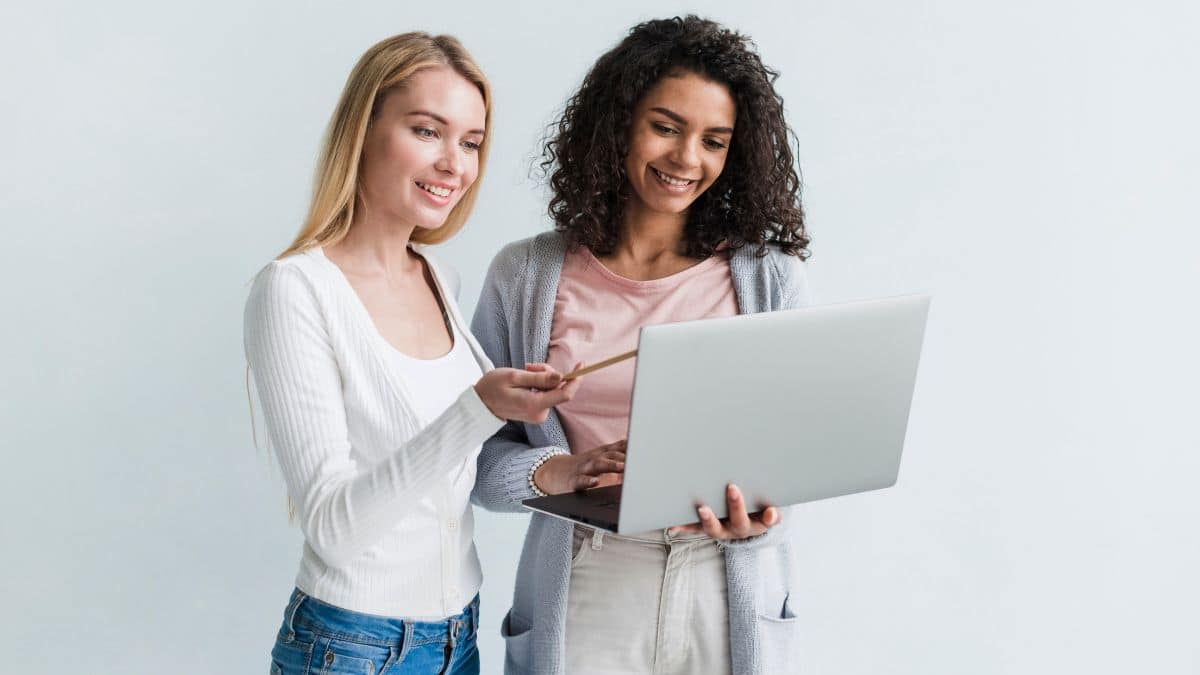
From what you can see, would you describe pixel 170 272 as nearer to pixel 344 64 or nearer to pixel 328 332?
pixel 344 64

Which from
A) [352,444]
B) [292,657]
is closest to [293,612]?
[292,657]

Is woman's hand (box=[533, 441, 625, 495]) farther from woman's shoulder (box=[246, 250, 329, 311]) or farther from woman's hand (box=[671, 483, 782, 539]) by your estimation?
woman's shoulder (box=[246, 250, 329, 311])

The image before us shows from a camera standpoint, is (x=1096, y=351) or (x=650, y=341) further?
(x=1096, y=351)

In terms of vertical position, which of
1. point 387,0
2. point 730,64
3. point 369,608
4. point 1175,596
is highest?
point 387,0

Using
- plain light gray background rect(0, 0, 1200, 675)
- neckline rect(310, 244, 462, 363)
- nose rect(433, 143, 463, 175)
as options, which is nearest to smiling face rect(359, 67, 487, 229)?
nose rect(433, 143, 463, 175)

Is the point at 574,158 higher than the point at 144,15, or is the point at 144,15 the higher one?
the point at 144,15

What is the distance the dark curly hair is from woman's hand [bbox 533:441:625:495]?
14.2 inches

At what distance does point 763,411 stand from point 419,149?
1.89 feet

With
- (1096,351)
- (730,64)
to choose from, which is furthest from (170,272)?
(1096,351)

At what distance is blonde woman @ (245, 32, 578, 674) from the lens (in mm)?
1351

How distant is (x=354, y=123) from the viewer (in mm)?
1522

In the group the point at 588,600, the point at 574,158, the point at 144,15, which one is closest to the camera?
the point at 588,600

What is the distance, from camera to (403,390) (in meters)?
1.47

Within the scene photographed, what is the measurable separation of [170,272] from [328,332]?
0.99 metres
